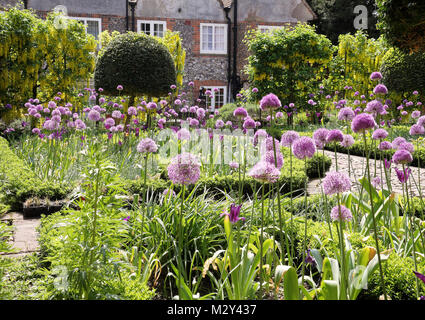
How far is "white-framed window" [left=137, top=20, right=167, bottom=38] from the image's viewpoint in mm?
16234

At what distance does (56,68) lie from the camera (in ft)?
34.3

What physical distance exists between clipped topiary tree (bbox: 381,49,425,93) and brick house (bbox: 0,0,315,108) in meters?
7.54

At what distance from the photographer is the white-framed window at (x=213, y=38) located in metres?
16.8

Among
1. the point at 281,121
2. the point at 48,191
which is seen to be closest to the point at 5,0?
the point at 281,121

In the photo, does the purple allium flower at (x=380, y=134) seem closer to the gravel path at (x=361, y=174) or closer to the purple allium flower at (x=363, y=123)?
the purple allium flower at (x=363, y=123)

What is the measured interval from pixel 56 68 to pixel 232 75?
813cm

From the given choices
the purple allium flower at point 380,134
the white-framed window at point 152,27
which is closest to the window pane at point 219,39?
the white-framed window at point 152,27

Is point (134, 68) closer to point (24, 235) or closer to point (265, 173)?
point (24, 235)

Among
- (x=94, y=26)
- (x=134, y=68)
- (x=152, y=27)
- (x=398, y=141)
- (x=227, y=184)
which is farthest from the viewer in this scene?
(x=152, y=27)

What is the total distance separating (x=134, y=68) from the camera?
812 cm

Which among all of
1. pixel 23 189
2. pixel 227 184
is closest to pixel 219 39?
pixel 227 184

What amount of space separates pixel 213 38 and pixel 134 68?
9.40 m

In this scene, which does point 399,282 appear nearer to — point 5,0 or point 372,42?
point 372,42

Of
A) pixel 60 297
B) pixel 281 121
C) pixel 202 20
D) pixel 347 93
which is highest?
pixel 202 20
